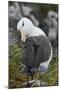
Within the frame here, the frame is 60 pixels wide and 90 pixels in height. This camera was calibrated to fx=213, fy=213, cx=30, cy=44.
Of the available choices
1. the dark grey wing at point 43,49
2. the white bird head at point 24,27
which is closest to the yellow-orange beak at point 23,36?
the white bird head at point 24,27

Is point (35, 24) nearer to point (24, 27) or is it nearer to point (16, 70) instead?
point (24, 27)

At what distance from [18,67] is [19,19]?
1.34 ft

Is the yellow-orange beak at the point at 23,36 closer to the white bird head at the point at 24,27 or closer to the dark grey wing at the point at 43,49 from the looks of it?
the white bird head at the point at 24,27

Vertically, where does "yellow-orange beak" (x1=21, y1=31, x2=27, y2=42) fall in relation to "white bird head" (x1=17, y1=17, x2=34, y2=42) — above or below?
below

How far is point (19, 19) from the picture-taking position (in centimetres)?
182

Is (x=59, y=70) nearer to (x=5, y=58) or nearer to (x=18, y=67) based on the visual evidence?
(x=18, y=67)

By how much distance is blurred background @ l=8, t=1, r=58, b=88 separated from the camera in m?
1.80

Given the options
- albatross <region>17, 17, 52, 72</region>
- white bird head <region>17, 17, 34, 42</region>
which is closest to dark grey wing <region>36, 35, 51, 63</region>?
albatross <region>17, 17, 52, 72</region>

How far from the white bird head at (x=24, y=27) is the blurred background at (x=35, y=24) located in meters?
0.03

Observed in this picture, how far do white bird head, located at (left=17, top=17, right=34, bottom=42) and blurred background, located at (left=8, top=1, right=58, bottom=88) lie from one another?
0.03m

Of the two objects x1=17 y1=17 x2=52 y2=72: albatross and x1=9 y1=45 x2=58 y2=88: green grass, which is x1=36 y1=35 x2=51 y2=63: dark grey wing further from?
x1=9 y1=45 x2=58 y2=88: green grass

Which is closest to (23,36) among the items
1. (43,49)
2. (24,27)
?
(24,27)

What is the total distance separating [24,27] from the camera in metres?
1.83

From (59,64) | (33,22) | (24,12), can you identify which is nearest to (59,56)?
(59,64)
